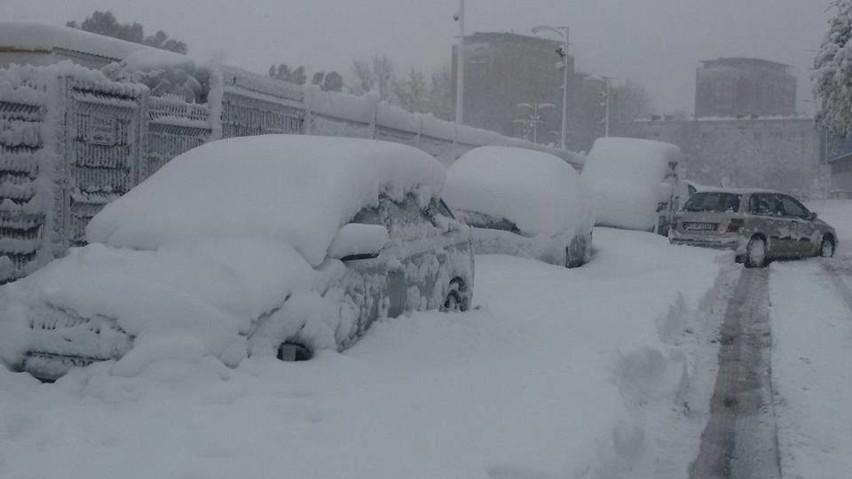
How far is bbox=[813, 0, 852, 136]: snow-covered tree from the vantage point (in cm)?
2639

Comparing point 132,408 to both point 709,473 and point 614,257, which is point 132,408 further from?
point 614,257

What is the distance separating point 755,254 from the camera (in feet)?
57.5

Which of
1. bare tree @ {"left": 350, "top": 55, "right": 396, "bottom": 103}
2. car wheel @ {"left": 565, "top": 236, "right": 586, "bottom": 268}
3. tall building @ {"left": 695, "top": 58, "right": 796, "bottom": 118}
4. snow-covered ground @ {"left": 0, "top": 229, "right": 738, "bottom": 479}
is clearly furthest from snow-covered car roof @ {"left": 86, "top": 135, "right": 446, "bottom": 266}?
tall building @ {"left": 695, "top": 58, "right": 796, "bottom": 118}

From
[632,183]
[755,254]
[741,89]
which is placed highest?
[741,89]

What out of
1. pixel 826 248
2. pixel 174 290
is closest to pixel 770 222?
pixel 826 248

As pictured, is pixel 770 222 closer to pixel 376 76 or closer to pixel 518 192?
pixel 518 192

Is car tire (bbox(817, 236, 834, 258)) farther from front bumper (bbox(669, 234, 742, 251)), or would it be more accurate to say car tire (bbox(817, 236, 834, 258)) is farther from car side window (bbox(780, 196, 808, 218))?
front bumper (bbox(669, 234, 742, 251))

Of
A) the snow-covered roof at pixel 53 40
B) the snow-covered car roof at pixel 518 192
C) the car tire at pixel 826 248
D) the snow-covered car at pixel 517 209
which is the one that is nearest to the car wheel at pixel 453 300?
the snow-covered car at pixel 517 209

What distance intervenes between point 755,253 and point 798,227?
5.33ft

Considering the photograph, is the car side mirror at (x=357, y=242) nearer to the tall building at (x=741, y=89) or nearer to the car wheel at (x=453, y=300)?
the car wheel at (x=453, y=300)

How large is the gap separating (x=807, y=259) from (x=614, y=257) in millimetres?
5861

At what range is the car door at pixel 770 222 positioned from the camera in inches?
693

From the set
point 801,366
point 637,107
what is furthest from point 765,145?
point 801,366

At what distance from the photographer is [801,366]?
8078 mm
